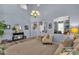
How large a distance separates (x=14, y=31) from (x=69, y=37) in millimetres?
552

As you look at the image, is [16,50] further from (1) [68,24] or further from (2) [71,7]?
(2) [71,7]

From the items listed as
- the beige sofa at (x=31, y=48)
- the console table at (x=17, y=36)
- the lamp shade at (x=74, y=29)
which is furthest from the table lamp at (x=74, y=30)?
the console table at (x=17, y=36)

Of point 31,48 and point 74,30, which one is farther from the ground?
point 74,30

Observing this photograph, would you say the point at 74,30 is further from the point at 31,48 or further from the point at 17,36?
the point at 17,36

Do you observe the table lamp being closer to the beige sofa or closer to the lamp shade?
the lamp shade

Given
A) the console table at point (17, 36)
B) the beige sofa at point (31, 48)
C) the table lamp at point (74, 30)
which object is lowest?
the beige sofa at point (31, 48)

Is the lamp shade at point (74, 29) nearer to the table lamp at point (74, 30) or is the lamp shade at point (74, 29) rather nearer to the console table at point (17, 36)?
the table lamp at point (74, 30)

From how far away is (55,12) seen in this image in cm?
174

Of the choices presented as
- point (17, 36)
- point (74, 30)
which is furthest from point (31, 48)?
point (74, 30)

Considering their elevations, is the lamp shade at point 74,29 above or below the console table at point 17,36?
above

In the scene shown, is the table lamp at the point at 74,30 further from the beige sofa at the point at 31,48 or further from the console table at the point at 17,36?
the console table at the point at 17,36

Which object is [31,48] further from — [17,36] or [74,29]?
[74,29]

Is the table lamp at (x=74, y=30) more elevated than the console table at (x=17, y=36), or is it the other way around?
the table lamp at (x=74, y=30)

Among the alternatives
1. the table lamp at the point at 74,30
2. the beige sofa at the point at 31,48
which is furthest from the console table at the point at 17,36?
the table lamp at the point at 74,30
